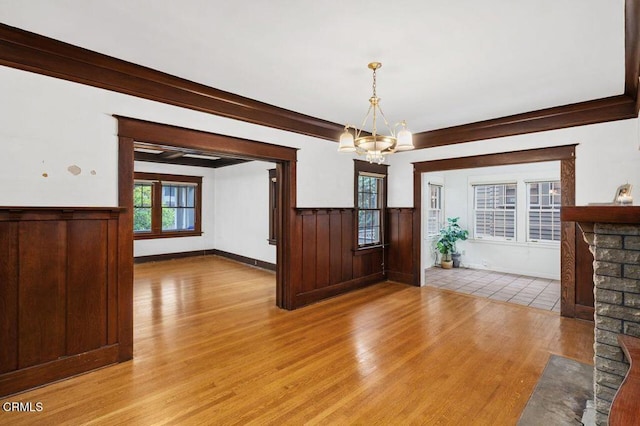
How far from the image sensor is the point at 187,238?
8398mm

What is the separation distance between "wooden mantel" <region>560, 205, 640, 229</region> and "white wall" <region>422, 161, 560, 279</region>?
3869mm

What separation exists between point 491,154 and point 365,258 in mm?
2666

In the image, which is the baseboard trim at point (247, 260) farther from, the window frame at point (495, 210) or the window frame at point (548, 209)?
the window frame at point (548, 209)

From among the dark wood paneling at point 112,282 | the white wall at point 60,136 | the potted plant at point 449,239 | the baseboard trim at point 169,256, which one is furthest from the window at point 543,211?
the baseboard trim at point 169,256

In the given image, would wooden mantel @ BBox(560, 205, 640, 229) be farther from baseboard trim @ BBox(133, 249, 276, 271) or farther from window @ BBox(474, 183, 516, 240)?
window @ BBox(474, 183, 516, 240)

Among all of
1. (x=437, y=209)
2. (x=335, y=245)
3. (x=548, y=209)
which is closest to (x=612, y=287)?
(x=335, y=245)

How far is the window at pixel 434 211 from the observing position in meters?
7.64

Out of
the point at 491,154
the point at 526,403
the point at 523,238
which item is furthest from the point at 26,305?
the point at 523,238

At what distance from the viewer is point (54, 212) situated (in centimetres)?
259

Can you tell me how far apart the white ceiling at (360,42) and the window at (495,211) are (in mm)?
3774

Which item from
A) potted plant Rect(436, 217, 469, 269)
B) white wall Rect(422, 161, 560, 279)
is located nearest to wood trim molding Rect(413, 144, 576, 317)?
white wall Rect(422, 161, 560, 279)

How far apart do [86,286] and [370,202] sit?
14.6ft

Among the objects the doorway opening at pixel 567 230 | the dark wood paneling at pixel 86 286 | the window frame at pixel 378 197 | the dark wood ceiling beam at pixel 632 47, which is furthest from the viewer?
the window frame at pixel 378 197

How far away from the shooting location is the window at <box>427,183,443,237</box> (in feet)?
25.1
